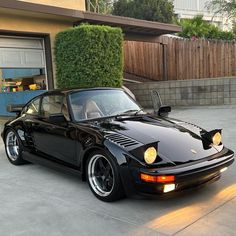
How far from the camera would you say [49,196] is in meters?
4.74

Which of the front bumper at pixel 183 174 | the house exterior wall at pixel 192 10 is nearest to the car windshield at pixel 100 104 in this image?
the front bumper at pixel 183 174

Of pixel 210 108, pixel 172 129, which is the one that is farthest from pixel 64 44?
pixel 172 129

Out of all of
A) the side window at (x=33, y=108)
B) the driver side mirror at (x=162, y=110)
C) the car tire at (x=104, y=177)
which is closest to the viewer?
the car tire at (x=104, y=177)

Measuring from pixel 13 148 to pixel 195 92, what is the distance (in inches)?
320

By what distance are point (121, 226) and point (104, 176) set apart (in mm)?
920

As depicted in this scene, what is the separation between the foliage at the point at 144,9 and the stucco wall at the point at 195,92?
43.1 ft

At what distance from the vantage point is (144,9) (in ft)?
86.4

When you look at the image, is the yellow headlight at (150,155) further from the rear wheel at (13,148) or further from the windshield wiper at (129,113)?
the rear wheel at (13,148)

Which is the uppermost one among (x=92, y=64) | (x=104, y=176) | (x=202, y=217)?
(x=92, y=64)

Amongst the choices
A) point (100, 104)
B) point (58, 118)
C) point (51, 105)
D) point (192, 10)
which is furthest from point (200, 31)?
point (58, 118)

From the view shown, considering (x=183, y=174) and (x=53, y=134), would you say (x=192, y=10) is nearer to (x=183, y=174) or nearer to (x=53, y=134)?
(x=53, y=134)

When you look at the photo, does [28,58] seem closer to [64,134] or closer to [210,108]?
[210,108]

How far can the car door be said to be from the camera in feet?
16.5

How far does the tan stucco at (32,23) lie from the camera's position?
11115 millimetres
